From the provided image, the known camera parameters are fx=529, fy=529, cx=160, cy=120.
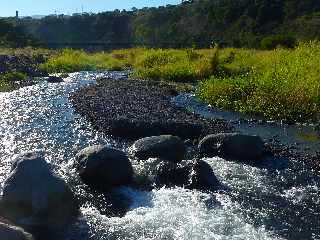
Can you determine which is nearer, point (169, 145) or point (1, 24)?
point (169, 145)

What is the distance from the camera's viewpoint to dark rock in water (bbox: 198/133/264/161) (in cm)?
A: 2091

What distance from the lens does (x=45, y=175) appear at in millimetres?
15273

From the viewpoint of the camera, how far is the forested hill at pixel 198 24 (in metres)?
93.8

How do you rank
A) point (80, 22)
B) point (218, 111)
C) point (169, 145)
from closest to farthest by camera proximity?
point (169, 145) → point (218, 111) → point (80, 22)

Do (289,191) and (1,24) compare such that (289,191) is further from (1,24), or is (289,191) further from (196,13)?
(196,13)

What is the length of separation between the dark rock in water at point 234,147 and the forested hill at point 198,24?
56935mm

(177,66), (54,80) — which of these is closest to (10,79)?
(54,80)

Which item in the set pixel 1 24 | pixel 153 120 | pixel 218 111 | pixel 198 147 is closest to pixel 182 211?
pixel 198 147

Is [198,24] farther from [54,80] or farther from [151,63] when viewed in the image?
[54,80]

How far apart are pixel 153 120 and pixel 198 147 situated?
455 cm

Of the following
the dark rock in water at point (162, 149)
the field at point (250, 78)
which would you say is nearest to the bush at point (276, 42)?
the field at point (250, 78)

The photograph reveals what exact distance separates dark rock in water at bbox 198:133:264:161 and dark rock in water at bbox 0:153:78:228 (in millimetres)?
7672

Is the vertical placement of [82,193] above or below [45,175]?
below

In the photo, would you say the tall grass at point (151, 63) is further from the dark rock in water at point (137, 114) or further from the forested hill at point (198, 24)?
the forested hill at point (198, 24)
